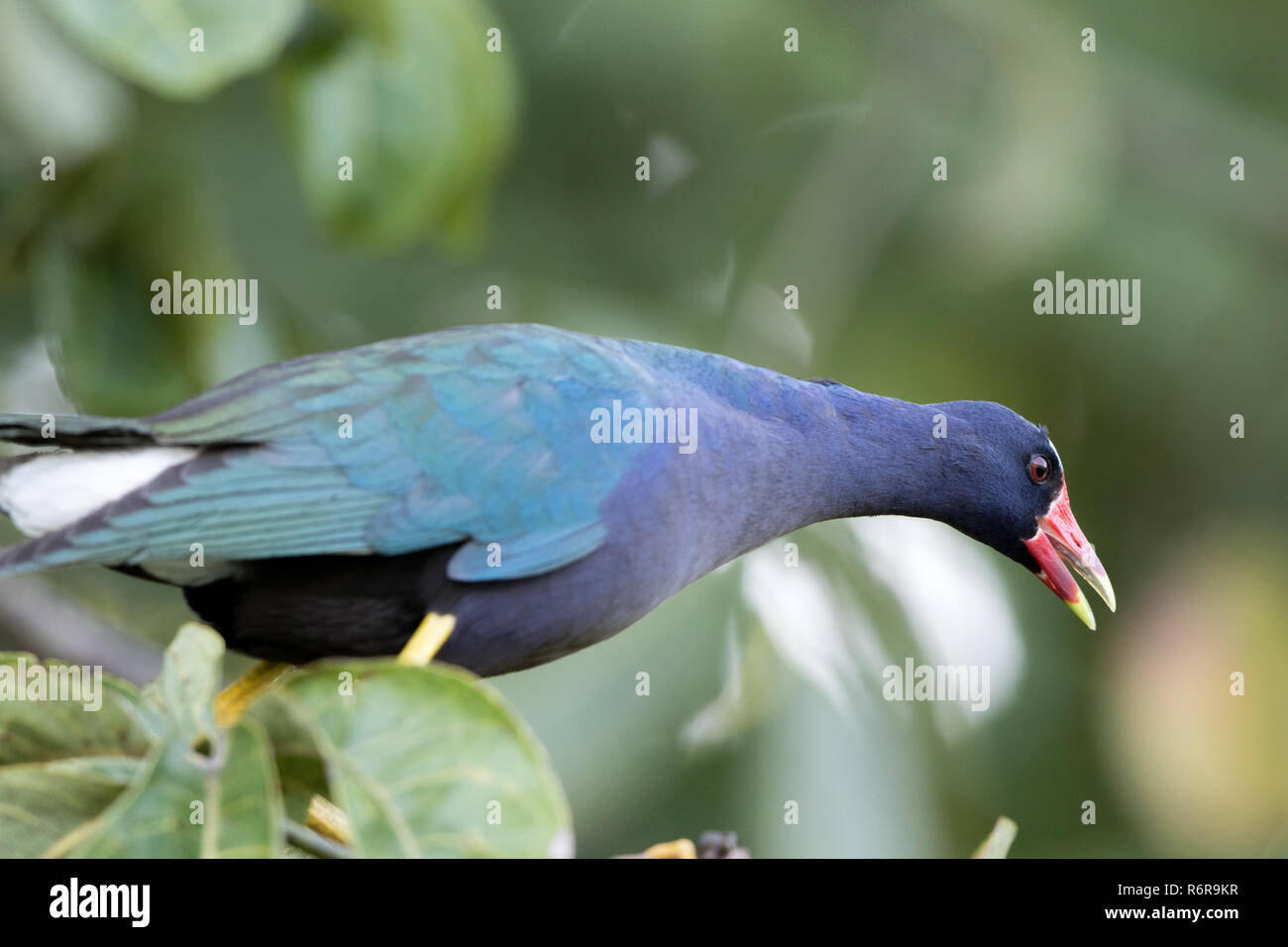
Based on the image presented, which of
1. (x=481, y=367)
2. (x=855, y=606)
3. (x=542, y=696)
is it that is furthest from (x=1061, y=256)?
(x=481, y=367)

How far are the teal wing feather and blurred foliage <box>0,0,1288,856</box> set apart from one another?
2.31ft

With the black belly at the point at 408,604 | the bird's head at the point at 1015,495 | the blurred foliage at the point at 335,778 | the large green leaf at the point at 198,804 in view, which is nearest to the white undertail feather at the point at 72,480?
the black belly at the point at 408,604

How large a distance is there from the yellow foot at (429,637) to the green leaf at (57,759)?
500 millimetres

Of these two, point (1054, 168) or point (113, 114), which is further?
point (1054, 168)

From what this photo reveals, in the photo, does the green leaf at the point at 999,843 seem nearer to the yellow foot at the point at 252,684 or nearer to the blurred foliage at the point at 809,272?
the blurred foliage at the point at 809,272

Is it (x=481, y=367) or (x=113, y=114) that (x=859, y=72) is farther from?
(x=481, y=367)

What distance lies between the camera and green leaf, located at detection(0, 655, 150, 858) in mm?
1829

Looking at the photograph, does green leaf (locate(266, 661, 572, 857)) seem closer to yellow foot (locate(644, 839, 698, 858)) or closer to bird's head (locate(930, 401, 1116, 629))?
yellow foot (locate(644, 839, 698, 858))

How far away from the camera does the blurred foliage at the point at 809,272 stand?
329cm

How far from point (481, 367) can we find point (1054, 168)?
7.45 ft

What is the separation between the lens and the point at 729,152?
506 centimetres

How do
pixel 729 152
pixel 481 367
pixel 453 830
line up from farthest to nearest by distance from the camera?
pixel 729 152 → pixel 481 367 → pixel 453 830

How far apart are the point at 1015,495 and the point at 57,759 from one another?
1928mm

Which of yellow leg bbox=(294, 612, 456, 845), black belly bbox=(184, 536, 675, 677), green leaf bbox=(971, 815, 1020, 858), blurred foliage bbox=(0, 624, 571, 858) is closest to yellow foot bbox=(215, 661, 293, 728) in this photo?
black belly bbox=(184, 536, 675, 677)
